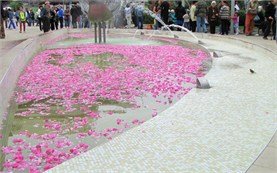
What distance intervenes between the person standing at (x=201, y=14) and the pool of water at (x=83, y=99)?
300 inches

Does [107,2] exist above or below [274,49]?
above

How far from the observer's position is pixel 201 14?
63.2 ft

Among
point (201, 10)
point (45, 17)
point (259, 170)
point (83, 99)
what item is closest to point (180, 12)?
point (201, 10)

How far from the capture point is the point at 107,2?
16266mm

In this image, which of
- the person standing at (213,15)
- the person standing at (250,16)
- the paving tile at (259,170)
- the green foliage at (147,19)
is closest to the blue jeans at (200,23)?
the person standing at (213,15)

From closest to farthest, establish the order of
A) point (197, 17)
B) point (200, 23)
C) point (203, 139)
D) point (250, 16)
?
point (203, 139)
point (250, 16)
point (197, 17)
point (200, 23)

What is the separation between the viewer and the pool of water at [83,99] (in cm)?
473

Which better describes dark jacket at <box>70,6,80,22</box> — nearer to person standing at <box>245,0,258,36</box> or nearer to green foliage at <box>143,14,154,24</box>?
green foliage at <box>143,14,154,24</box>

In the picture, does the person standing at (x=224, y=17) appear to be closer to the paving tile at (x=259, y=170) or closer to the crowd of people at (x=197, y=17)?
the crowd of people at (x=197, y=17)

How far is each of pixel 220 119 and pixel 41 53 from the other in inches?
343

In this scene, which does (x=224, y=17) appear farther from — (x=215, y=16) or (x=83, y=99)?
(x=83, y=99)

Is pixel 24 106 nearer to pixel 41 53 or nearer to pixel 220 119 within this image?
pixel 220 119

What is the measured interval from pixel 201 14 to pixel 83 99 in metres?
13.3

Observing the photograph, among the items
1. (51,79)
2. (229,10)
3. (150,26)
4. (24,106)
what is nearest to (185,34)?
(229,10)
